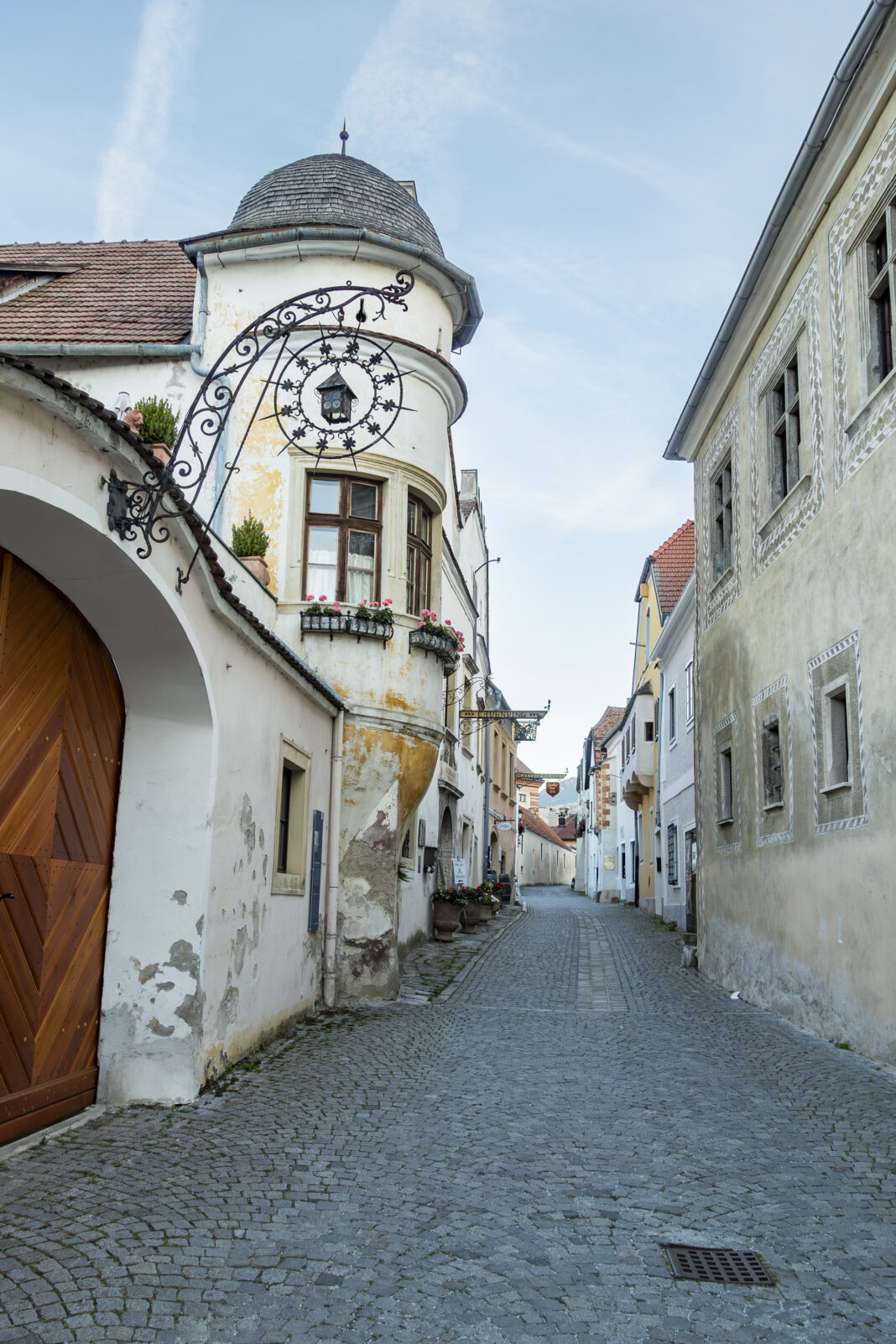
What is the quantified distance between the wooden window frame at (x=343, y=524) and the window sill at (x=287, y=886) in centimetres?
317

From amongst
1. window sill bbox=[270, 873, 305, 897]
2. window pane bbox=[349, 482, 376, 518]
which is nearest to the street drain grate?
window sill bbox=[270, 873, 305, 897]

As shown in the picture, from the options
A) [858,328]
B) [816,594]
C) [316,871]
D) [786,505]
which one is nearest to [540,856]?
[786,505]

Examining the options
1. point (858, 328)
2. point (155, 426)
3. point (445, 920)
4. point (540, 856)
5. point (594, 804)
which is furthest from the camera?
point (540, 856)

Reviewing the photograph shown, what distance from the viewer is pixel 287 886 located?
33.1 ft

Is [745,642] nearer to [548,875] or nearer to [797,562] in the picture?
[797,562]

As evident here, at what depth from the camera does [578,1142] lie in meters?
6.30

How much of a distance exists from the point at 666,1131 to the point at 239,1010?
333cm

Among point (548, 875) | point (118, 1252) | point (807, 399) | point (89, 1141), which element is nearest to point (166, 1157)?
point (89, 1141)

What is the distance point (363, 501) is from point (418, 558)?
989 mm

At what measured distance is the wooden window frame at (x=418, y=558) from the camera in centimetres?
1295

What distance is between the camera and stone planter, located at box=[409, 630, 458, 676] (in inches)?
491

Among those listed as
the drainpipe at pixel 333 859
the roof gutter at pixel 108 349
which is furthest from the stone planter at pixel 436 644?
the roof gutter at pixel 108 349

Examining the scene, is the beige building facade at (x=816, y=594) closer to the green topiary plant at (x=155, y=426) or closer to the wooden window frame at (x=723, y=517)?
the wooden window frame at (x=723, y=517)

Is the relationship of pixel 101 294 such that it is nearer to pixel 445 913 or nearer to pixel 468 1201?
pixel 445 913
